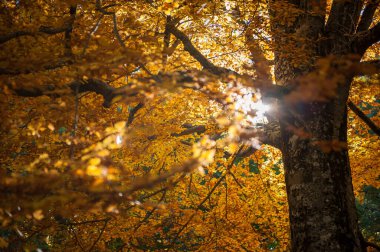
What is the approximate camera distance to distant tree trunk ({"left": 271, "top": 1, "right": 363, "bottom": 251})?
12.3 ft

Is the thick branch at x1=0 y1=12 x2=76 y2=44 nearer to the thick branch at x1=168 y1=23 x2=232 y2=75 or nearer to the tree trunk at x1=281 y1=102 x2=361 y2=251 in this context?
the thick branch at x1=168 y1=23 x2=232 y2=75

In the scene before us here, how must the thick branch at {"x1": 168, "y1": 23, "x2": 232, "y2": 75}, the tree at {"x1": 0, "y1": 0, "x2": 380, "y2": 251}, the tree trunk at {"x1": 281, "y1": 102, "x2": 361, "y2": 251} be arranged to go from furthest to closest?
1. the thick branch at {"x1": 168, "y1": 23, "x2": 232, "y2": 75}
2. the tree trunk at {"x1": 281, "y1": 102, "x2": 361, "y2": 251}
3. the tree at {"x1": 0, "y1": 0, "x2": 380, "y2": 251}

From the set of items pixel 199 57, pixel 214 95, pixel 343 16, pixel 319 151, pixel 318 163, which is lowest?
pixel 318 163

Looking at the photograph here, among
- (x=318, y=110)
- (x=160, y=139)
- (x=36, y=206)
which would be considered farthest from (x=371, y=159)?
(x=36, y=206)

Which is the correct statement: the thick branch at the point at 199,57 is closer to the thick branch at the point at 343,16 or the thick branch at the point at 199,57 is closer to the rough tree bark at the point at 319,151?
the rough tree bark at the point at 319,151

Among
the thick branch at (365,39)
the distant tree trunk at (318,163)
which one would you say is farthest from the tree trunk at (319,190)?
the thick branch at (365,39)

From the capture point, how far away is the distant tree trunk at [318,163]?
12.3 feet

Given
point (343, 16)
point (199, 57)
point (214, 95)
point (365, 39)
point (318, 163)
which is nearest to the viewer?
point (214, 95)

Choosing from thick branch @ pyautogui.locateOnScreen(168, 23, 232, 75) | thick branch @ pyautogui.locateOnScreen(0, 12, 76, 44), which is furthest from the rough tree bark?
thick branch @ pyautogui.locateOnScreen(0, 12, 76, 44)

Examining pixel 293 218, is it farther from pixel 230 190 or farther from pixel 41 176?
pixel 230 190

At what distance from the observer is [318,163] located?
402cm

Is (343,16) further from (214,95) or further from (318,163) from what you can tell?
(214,95)

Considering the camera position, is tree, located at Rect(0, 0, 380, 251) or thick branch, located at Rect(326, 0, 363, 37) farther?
thick branch, located at Rect(326, 0, 363, 37)

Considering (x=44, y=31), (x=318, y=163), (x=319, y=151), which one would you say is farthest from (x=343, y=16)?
(x=44, y=31)
